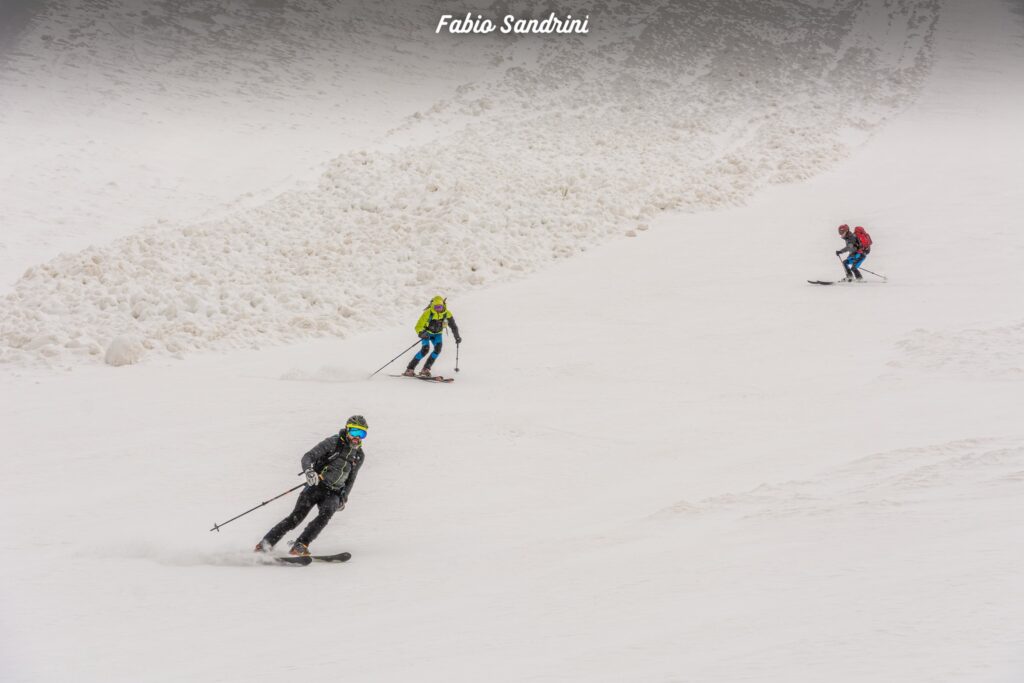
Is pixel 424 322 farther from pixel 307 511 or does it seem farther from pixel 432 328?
pixel 307 511

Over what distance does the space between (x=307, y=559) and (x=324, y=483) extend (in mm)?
799

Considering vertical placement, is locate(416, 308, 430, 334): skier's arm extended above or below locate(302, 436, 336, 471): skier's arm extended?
above

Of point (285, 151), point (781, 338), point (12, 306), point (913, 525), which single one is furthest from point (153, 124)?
point (913, 525)

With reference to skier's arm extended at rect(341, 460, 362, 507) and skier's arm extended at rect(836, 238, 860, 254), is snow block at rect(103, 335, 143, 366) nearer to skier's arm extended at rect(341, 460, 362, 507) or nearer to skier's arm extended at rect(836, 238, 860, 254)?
skier's arm extended at rect(341, 460, 362, 507)

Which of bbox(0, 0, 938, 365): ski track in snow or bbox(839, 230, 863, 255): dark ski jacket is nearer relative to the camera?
bbox(0, 0, 938, 365): ski track in snow

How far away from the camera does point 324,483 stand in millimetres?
8961

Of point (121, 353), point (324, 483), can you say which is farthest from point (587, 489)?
point (121, 353)

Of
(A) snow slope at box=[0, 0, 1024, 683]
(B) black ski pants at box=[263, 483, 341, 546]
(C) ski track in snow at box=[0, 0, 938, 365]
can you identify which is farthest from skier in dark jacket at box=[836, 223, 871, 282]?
(B) black ski pants at box=[263, 483, 341, 546]

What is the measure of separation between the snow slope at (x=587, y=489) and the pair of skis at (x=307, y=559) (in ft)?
0.94

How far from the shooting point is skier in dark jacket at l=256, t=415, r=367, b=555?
28.8 ft

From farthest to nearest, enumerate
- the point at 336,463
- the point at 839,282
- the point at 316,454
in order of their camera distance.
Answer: the point at 839,282
the point at 336,463
the point at 316,454

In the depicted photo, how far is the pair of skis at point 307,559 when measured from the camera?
8516mm

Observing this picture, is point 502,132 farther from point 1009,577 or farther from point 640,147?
point 1009,577

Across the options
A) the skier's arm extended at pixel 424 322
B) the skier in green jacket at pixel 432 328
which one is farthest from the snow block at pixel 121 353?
the skier's arm extended at pixel 424 322
